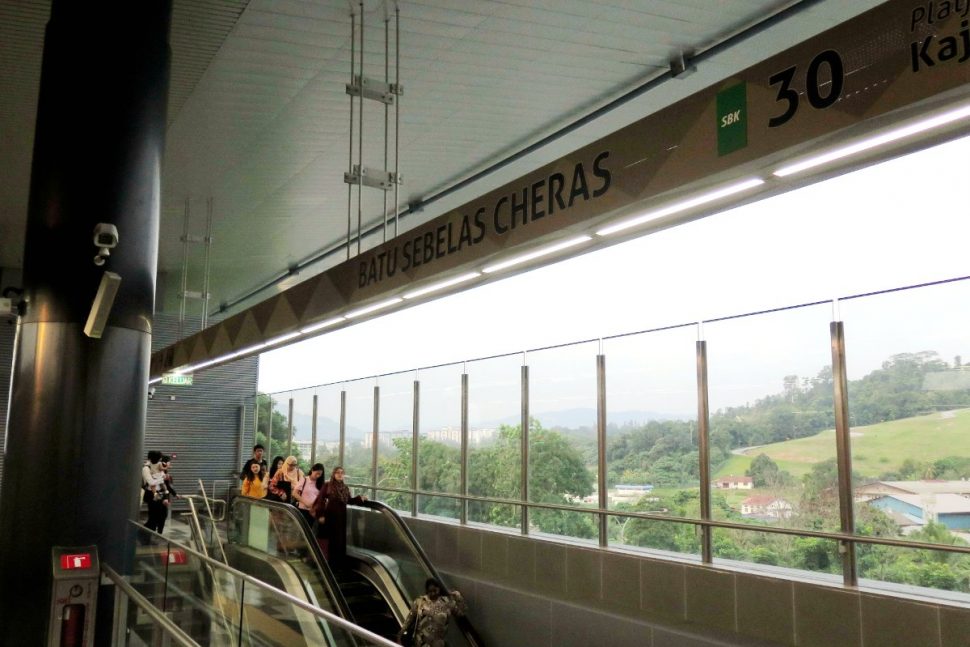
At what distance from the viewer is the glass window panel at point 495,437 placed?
9.83 metres

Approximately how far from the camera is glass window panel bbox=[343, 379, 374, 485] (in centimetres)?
1364

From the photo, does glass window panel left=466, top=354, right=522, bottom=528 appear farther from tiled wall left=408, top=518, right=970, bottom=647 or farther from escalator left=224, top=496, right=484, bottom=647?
escalator left=224, top=496, right=484, bottom=647

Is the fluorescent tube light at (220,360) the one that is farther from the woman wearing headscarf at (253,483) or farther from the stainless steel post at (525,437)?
the stainless steel post at (525,437)

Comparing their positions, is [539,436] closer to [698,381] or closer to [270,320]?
[698,381]

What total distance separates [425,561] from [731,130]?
24.3 feet

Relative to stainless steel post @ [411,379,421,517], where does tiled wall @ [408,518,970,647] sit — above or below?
below

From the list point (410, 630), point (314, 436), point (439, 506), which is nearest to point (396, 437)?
point (439, 506)

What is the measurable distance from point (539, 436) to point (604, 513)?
1536 millimetres

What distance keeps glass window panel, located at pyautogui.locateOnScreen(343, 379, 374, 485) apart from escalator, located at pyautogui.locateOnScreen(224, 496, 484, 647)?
3073mm

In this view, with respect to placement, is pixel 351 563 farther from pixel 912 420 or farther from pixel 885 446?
pixel 912 420

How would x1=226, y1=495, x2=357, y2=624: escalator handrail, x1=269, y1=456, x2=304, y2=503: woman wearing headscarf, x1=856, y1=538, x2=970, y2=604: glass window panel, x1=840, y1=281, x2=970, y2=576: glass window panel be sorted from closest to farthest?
x1=856, y1=538, x2=970, y2=604: glass window panel
x1=840, y1=281, x2=970, y2=576: glass window panel
x1=226, y1=495, x2=357, y2=624: escalator handrail
x1=269, y1=456, x2=304, y2=503: woman wearing headscarf

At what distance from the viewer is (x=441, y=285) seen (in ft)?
14.6

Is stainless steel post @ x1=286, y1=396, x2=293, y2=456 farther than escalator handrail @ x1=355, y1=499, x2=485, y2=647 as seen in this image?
Yes

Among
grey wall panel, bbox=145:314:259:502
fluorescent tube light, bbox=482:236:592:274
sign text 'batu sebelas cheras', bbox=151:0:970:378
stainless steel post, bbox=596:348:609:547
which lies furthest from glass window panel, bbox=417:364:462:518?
grey wall panel, bbox=145:314:259:502
